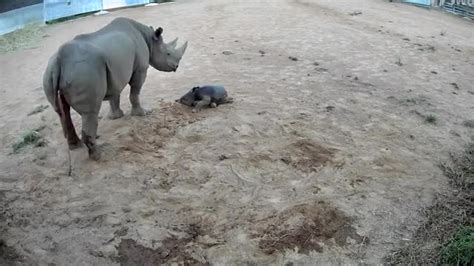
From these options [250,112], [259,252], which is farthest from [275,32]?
[259,252]

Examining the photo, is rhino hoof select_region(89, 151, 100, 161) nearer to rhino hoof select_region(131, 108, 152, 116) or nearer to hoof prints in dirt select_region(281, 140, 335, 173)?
rhino hoof select_region(131, 108, 152, 116)

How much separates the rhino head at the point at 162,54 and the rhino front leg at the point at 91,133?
1.24 metres

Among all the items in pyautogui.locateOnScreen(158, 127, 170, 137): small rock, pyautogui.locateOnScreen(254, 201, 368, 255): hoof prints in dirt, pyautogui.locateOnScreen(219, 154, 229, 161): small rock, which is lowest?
pyautogui.locateOnScreen(158, 127, 170, 137): small rock

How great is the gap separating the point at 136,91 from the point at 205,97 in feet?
2.28

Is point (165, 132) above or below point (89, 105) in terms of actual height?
below

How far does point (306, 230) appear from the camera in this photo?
10.3ft

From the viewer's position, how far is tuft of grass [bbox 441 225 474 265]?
276cm

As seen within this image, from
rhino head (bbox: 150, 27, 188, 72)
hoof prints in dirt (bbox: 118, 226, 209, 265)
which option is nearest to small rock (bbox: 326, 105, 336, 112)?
rhino head (bbox: 150, 27, 188, 72)

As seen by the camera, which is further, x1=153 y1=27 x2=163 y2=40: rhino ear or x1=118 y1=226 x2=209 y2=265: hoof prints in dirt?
x1=153 y1=27 x2=163 y2=40: rhino ear

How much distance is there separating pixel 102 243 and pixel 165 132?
1.65 m

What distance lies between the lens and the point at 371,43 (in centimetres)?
774

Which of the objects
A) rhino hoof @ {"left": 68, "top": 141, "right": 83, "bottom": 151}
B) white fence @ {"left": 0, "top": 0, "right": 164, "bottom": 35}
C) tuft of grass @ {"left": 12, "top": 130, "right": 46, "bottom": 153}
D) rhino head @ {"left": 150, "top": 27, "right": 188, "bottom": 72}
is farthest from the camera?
white fence @ {"left": 0, "top": 0, "right": 164, "bottom": 35}

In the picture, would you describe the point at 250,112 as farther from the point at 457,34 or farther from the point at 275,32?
the point at 457,34

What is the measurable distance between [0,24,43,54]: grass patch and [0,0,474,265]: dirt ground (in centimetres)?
69
